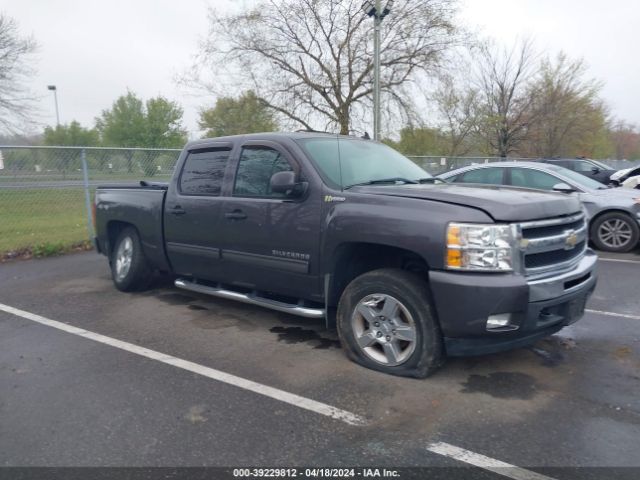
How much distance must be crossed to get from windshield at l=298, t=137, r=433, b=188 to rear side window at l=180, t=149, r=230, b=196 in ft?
3.43

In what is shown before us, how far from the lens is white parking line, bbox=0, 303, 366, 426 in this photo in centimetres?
332

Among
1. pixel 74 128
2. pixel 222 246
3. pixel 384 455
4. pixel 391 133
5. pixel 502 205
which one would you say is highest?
pixel 74 128

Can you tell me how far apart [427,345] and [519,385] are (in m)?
0.74

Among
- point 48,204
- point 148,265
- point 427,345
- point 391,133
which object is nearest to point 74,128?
point 391,133

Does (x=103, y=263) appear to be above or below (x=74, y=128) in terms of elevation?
below

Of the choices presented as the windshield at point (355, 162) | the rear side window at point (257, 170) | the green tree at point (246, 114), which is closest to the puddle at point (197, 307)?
the rear side window at point (257, 170)

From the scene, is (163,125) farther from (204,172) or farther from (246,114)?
(204,172)

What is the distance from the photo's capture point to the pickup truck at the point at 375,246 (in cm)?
342

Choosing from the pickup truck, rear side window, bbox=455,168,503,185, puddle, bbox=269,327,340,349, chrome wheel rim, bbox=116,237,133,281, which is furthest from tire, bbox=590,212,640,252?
chrome wheel rim, bbox=116,237,133,281

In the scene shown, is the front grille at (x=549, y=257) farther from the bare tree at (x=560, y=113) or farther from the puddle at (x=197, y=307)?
the bare tree at (x=560, y=113)

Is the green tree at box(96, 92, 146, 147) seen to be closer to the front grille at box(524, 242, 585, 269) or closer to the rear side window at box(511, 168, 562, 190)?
the rear side window at box(511, 168, 562, 190)

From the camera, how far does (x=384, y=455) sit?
9.32 feet

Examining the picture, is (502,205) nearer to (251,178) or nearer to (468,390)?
(468,390)

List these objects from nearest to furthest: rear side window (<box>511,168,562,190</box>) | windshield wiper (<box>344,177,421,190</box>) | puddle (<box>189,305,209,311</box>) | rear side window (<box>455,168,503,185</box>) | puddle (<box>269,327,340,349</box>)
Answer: windshield wiper (<box>344,177,421,190</box>)
puddle (<box>269,327,340,349</box>)
puddle (<box>189,305,209,311</box>)
rear side window (<box>511,168,562,190</box>)
rear side window (<box>455,168,503,185</box>)
